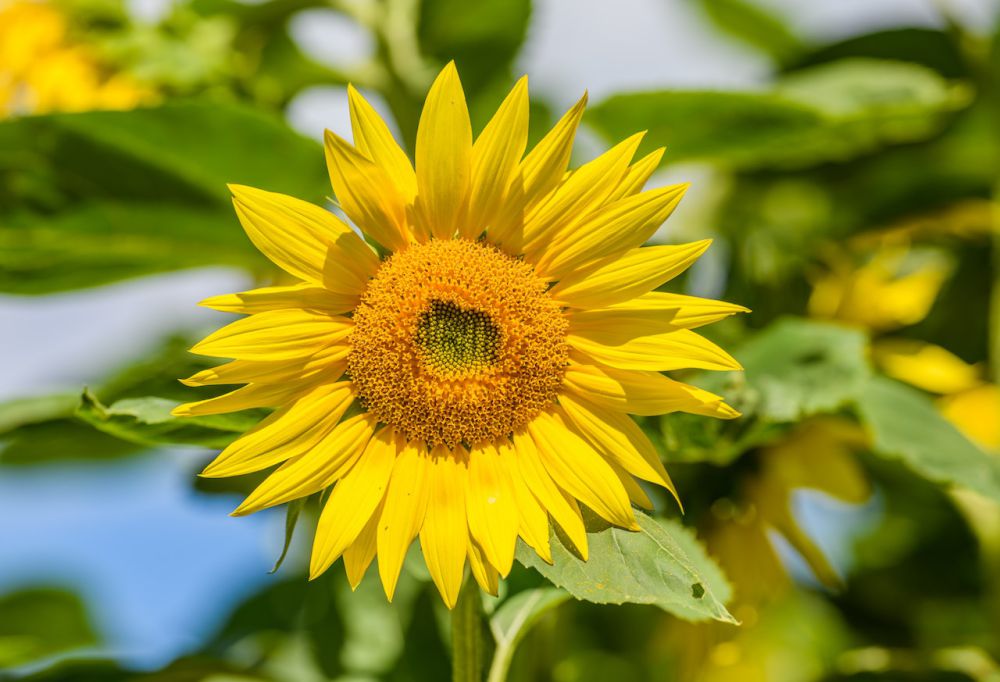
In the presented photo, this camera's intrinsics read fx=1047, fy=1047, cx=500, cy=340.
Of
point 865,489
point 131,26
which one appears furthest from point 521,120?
point 131,26

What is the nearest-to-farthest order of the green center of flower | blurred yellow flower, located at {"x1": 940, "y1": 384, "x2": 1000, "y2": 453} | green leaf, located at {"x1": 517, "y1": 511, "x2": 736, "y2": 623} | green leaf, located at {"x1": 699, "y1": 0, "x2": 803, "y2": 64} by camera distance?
1. green leaf, located at {"x1": 517, "y1": 511, "x2": 736, "y2": 623}
2. the green center of flower
3. blurred yellow flower, located at {"x1": 940, "y1": 384, "x2": 1000, "y2": 453}
4. green leaf, located at {"x1": 699, "y1": 0, "x2": 803, "y2": 64}

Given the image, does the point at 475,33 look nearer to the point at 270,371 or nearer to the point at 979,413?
the point at 270,371

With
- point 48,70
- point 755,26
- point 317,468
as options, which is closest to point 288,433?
point 317,468

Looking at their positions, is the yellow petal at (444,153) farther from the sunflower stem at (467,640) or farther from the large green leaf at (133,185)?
the large green leaf at (133,185)

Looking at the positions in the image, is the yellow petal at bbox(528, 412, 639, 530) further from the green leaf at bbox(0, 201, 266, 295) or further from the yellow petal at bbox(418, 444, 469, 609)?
the green leaf at bbox(0, 201, 266, 295)

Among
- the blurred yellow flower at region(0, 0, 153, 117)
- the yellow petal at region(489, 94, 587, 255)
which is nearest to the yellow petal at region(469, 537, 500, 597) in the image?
the yellow petal at region(489, 94, 587, 255)

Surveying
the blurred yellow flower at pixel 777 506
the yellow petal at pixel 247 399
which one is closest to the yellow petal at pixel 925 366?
the blurred yellow flower at pixel 777 506
